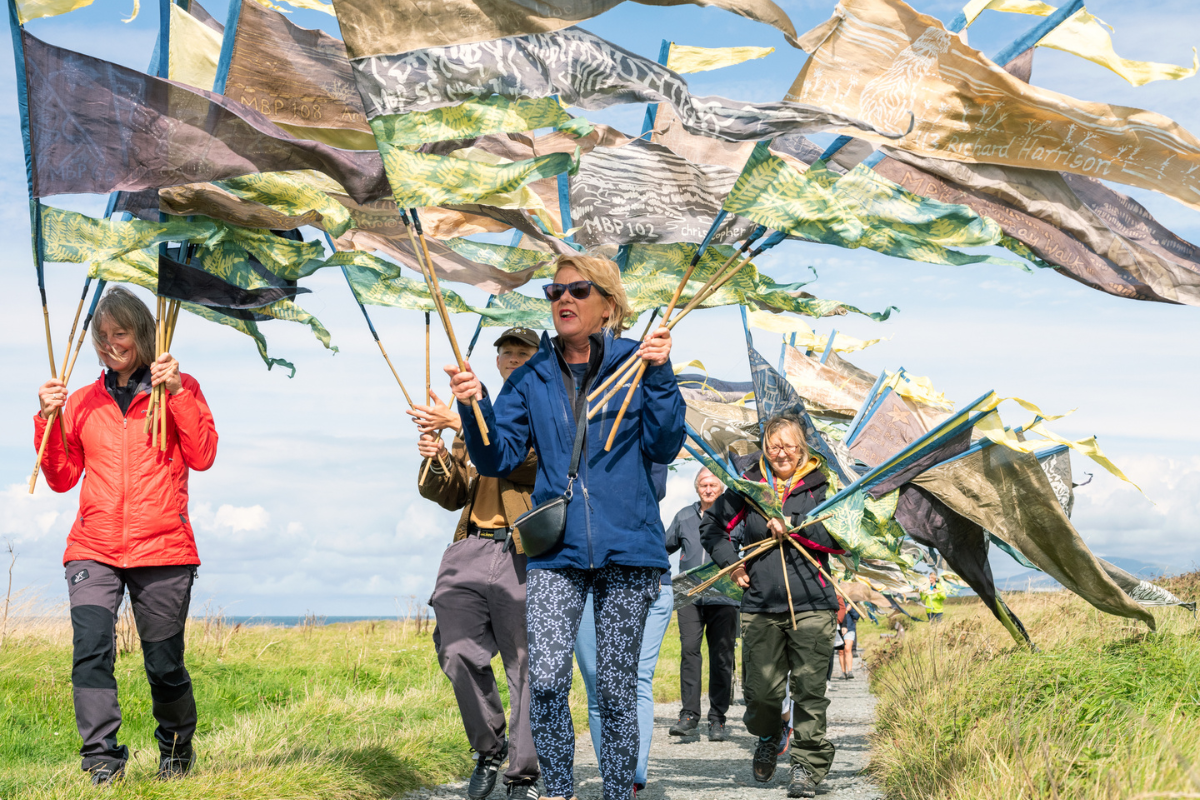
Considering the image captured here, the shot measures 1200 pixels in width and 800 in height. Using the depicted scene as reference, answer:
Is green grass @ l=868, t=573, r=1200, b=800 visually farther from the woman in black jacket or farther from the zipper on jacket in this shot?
the zipper on jacket

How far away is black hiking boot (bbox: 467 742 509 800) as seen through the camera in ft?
16.6

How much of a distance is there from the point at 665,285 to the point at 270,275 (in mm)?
2057

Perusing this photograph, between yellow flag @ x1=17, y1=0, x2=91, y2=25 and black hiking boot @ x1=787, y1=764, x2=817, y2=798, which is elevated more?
yellow flag @ x1=17, y1=0, x2=91, y2=25

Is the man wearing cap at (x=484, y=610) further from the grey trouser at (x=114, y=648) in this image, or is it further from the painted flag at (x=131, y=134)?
the painted flag at (x=131, y=134)

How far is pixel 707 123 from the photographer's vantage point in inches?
167

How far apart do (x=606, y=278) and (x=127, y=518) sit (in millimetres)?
2313

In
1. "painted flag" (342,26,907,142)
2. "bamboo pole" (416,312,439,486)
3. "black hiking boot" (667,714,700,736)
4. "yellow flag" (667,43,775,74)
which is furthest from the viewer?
Answer: "black hiking boot" (667,714,700,736)

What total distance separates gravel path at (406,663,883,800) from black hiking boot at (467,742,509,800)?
0.11 m

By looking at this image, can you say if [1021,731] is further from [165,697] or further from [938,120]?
[165,697]

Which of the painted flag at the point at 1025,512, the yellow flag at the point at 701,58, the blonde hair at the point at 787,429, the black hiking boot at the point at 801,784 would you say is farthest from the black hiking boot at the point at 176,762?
the yellow flag at the point at 701,58

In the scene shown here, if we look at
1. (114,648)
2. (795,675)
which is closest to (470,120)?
(114,648)

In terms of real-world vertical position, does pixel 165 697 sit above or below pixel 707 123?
below

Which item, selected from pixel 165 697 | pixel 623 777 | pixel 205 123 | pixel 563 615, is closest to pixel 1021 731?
pixel 623 777

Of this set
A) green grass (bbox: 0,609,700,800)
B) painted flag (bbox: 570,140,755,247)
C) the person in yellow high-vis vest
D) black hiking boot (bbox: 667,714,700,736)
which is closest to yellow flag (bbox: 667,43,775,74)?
painted flag (bbox: 570,140,755,247)
